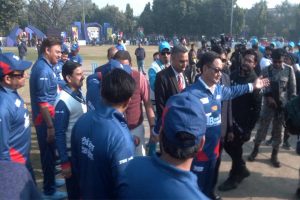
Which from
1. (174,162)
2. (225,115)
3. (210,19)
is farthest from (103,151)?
(210,19)

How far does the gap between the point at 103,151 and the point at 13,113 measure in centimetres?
143

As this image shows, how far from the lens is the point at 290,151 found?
23.8 ft

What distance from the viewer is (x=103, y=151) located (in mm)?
2434

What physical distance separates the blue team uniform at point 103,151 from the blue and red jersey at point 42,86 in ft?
8.30

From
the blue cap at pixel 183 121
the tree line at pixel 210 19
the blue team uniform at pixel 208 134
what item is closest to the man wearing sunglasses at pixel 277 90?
the blue team uniform at pixel 208 134

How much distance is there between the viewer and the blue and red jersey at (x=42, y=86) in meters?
4.93

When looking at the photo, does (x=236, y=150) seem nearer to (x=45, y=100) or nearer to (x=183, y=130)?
(x=45, y=100)

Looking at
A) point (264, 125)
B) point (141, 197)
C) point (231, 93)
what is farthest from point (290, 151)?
point (141, 197)

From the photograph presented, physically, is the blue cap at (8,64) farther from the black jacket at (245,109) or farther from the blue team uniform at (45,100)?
the black jacket at (245,109)

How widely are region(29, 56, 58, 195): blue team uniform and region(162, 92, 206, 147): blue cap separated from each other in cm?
344

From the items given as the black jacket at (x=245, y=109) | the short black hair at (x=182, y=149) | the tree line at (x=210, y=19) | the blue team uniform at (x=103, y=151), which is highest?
the tree line at (x=210, y=19)

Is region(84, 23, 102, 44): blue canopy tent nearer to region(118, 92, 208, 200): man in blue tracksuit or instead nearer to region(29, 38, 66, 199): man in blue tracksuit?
region(29, 38, 66, 199): man in blue tracksuit

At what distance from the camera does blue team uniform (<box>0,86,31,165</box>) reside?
329cm

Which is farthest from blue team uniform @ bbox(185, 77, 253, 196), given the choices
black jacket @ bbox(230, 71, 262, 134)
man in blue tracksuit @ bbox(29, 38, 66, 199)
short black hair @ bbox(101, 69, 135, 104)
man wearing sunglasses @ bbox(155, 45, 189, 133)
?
man in blue tracksuit @ bbox(29, 38, 66, 199)
